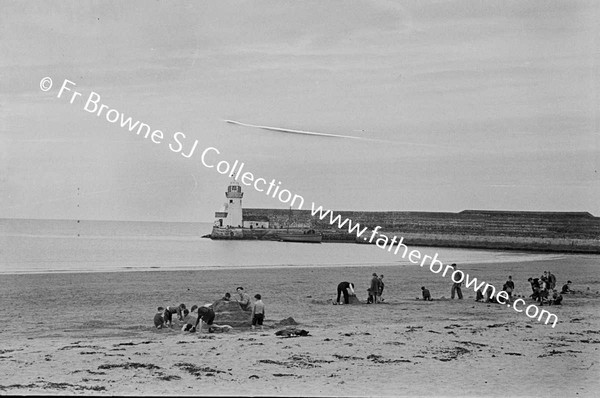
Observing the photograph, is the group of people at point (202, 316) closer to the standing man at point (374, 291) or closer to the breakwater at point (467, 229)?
the standing man at point (374, 291)

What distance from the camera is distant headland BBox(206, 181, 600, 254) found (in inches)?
2045

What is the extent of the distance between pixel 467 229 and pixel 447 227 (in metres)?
2.21

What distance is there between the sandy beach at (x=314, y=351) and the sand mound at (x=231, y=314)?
Answer: 329 millimetres

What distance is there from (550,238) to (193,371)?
4952 cm

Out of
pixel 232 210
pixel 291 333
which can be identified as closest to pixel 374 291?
pixel 291 333

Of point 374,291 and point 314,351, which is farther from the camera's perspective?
point 374,291

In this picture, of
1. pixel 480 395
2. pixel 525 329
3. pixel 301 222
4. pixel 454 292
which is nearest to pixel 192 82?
pixel 454 292

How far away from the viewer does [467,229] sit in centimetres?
6141

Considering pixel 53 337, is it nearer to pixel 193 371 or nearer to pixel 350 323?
pixel 193 371

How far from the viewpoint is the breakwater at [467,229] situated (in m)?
51.7

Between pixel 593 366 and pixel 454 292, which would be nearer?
pixel 593 366

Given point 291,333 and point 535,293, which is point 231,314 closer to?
point 291,333

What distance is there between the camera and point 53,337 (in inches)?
424

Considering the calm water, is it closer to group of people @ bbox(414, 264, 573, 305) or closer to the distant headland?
the distant headland
